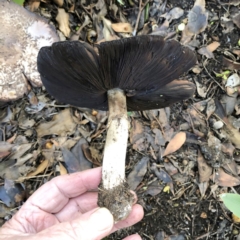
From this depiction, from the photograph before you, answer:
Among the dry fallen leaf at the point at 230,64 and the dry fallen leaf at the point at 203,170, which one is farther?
the dry fallen leaf at the point at 230,64

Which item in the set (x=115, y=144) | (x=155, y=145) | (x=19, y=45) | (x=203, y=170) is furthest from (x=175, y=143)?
(x=19, y=45)

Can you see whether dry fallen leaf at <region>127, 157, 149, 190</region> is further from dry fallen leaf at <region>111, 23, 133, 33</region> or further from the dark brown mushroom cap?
dry fallen leaf at <region>111, 23, 133, 33</region>

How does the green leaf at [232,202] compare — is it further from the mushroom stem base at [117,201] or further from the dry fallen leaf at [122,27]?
the dry fallen leaf at [122,27]

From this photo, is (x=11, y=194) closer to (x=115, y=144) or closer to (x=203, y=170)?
(x=115, y=144)

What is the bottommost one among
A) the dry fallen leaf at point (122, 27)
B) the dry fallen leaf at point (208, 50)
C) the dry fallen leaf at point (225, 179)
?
the dry fallen leaf at point (225, 179)

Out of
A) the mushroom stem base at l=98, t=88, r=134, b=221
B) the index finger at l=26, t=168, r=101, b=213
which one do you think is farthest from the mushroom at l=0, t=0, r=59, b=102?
the mushroom stem base at l=98, t=88, r=134, b=221

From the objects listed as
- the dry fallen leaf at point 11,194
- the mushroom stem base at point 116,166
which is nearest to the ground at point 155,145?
the dry fallen leaf at point 11,194

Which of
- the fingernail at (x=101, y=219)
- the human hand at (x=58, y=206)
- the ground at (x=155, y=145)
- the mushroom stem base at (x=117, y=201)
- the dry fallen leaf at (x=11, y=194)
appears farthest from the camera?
the ground at (x=155, y=145)
